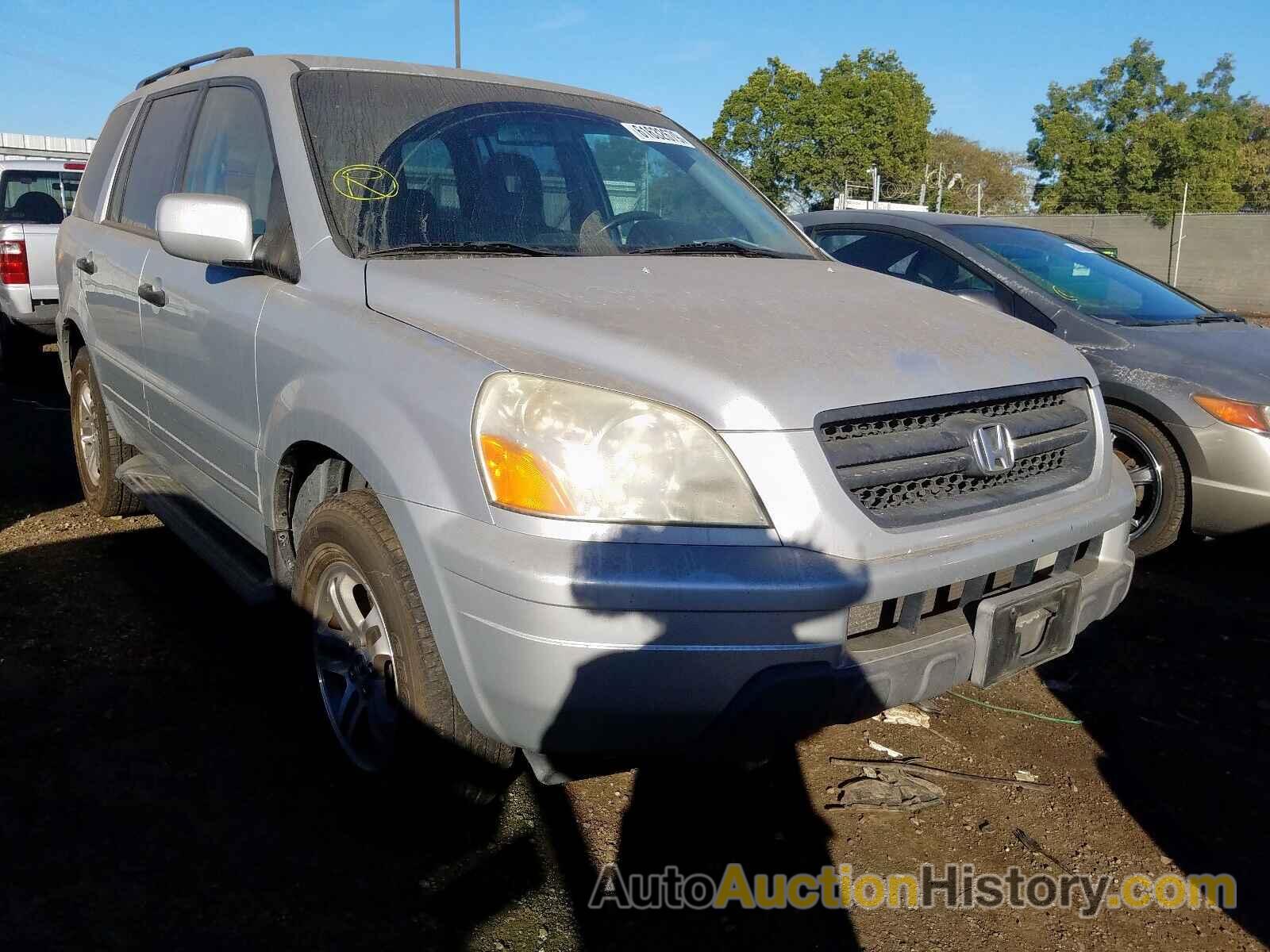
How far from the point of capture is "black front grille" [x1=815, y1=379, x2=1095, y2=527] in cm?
222

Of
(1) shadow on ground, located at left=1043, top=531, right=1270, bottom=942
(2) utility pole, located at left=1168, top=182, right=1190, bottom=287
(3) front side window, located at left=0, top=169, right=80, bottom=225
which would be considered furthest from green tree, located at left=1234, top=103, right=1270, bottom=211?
(1) shadow on ground, located at left=1043, top=531, right=1270, bottom=942

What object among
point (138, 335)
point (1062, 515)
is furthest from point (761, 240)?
point (138, 335)

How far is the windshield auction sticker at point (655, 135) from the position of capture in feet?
12.3

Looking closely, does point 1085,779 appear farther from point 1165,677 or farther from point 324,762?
point 324,762

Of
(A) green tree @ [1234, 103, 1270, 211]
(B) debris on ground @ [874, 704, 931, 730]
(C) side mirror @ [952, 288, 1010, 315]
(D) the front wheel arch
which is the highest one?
(A) green tree @ [1234, 103, 1270, 211]

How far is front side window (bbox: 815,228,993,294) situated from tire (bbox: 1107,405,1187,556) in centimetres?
106

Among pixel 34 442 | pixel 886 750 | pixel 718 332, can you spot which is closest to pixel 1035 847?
pixel 886 750

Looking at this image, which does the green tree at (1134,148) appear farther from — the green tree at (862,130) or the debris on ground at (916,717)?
the debris on ground at (916,717)

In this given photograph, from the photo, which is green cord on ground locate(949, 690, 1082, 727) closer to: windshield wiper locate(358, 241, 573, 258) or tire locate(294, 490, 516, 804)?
tire locate(294, 490, 516, 804)

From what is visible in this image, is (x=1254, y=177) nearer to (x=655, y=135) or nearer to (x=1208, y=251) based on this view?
(x=1208, y=251)

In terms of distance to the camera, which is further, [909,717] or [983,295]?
[983,295]

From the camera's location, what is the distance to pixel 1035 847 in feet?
8.79

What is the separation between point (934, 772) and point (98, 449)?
13.1 feet
